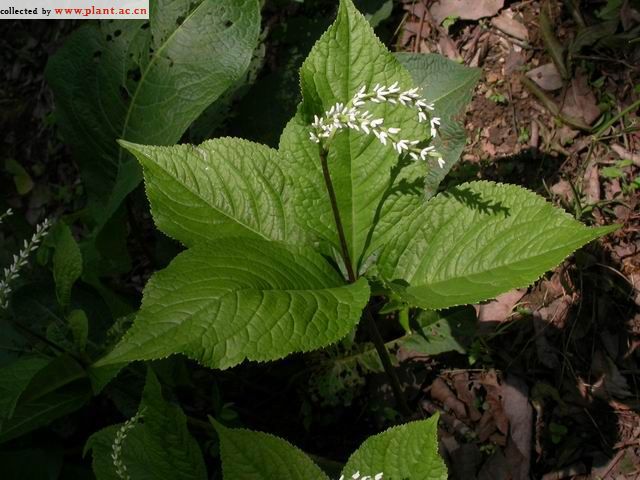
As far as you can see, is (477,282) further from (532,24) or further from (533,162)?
(532,24)

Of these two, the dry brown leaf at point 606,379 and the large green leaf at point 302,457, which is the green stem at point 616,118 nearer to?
the dry brown leaf at point 606,379

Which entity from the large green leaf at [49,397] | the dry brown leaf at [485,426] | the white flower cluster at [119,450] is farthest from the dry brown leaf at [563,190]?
the large green leaf at [49,397]

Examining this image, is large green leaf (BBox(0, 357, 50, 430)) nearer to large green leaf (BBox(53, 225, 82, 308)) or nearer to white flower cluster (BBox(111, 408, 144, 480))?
large green leaf (BBox(53, 225, 82, 308))

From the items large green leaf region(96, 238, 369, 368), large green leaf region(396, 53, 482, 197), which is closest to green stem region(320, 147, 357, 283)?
large green leaf region(96, 238, 369, 368)

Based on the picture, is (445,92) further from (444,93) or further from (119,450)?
(119,450)

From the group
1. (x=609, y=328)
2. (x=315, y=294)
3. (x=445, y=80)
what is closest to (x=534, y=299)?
(x=609, y=328)

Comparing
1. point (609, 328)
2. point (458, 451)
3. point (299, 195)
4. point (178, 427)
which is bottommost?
point (458, 451)
